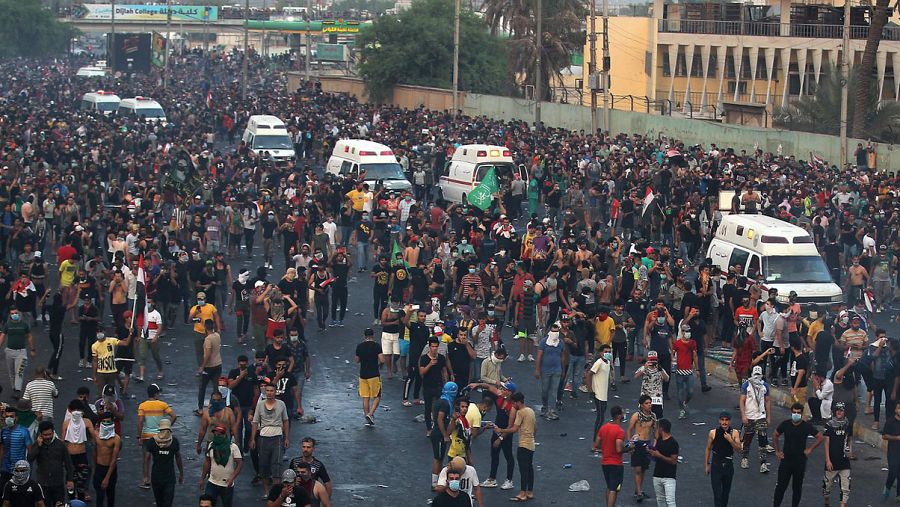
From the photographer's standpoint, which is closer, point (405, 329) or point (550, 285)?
point (405, 329)

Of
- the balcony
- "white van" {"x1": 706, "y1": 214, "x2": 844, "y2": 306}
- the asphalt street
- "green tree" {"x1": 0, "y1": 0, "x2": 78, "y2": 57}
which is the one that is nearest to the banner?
"green tree" {"x1": 0, "y1": 0, "x2": 78, "y2": 57}

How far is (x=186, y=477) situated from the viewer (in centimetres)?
1695

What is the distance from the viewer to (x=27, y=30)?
350 ft

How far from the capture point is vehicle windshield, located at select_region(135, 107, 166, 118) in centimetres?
5618

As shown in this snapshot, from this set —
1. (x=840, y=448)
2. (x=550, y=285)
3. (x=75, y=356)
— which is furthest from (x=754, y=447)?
(x=75, y=356)

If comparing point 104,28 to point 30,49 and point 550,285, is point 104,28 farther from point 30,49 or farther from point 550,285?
point 550,285

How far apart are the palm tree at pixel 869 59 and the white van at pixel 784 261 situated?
2140cm

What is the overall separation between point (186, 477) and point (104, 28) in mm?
116868

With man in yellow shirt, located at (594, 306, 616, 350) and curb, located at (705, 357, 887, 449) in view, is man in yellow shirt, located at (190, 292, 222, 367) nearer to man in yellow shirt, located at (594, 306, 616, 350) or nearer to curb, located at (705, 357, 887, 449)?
man in yellow shirt, located at (594, 306, 616, 350)

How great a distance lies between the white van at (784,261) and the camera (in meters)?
24.7

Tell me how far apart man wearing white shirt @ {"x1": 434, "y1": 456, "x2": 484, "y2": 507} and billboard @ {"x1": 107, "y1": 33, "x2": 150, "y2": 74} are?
76.8 metres

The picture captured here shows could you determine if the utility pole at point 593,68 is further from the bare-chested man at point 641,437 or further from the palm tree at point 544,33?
the bare-chested man at point 641,437

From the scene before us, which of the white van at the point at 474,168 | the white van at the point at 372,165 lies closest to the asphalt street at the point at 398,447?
the white van at the point at 372,165

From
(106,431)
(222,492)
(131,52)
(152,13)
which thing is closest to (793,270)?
(222,492)
